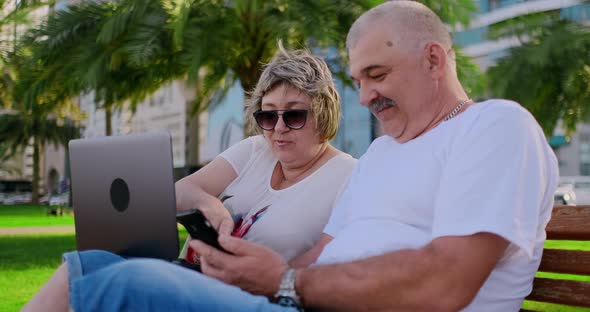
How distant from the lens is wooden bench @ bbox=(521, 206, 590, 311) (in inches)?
90.7

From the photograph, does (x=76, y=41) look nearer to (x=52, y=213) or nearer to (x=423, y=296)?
(x=423, y=296)

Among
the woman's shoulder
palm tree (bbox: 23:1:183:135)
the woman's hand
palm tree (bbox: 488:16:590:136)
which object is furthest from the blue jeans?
palm tree (bbox: 23:1:183:135)

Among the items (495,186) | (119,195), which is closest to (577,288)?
(495,186)

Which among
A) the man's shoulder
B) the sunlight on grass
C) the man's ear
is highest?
the man's ear

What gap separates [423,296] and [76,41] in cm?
1005

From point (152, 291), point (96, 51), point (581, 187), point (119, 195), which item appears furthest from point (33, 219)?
point (152, 291)

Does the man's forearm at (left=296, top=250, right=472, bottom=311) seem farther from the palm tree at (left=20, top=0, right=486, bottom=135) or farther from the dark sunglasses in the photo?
the palm tree at (left=20, top=0, right=486, bottom=135)

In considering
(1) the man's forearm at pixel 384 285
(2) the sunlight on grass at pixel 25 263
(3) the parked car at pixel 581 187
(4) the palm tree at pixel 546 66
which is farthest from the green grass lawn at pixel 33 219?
(3) the parked car at pixel 581 187

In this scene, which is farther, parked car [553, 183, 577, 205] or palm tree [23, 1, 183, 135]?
parked car [553, 183, 577, 205]

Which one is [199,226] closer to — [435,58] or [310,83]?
[435,58]

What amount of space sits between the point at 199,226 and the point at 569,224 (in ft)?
4.10

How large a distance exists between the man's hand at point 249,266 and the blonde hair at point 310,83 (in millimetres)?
1079

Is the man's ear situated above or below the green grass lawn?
above

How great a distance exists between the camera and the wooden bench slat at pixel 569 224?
92.8 inches
